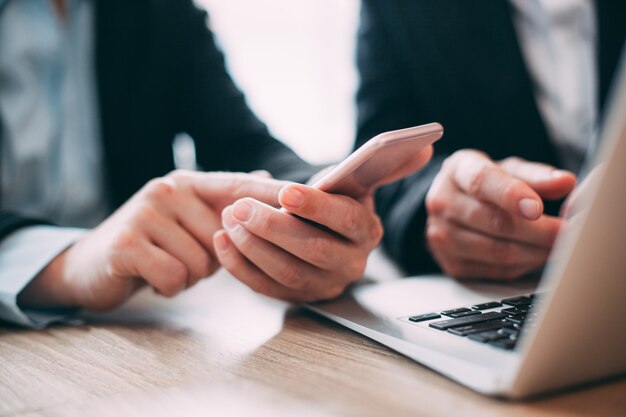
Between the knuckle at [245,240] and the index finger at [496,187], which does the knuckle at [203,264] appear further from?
the index finger at [496,187]

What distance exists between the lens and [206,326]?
0.47 meters

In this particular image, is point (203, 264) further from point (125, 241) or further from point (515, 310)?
point (515, 310)

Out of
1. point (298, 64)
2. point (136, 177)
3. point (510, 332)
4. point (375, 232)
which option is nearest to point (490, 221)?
point (375, 232)

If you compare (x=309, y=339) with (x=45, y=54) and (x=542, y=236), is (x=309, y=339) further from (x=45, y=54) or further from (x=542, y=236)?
(x=45, y=54)

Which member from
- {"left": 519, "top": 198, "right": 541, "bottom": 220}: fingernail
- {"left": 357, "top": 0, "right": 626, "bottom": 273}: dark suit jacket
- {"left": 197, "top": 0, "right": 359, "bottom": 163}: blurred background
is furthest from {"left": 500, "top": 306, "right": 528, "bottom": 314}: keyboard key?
{"left": 197, "top": 0, "right": 359, "bottom": 163}: blurred background

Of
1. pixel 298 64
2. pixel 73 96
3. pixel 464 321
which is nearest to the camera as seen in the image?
pixel 464 321

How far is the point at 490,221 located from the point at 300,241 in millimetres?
215

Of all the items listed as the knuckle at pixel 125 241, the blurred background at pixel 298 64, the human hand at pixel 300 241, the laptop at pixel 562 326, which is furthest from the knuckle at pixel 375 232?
the blurred background at pixel 298 64

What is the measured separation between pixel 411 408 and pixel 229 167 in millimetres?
724

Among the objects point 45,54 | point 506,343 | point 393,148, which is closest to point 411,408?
point 506,343

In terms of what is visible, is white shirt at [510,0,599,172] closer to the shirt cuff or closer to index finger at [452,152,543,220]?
index finger at [452,152,543,220]

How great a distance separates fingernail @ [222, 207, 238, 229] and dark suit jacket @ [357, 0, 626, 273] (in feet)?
1.13

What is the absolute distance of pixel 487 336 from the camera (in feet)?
1.07

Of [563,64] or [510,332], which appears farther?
[563,64]
